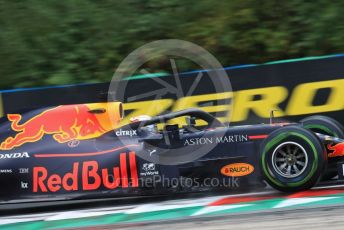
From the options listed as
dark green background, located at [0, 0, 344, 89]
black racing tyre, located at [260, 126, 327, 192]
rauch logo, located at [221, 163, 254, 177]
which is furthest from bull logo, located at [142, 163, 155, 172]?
dark green background, located at [0, 0, 344, 89]

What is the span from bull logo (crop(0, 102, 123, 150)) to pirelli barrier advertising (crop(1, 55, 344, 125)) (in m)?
2.30

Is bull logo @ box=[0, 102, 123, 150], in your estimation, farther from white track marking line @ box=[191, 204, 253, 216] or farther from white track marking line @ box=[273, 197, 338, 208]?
white track marking line @ box=[273, 197, 338, 208]

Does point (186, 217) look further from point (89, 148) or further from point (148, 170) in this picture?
point (89, 148)

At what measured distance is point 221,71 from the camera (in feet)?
33.0

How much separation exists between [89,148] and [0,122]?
4.23 feet

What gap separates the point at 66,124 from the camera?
7.38 metres

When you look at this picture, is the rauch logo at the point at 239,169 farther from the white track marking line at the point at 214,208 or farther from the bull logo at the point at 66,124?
the bull logo at the point at 66,124

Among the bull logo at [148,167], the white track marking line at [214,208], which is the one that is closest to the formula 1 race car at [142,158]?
the bull logo at [148,167]

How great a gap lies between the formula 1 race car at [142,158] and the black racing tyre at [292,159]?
0.04 feet

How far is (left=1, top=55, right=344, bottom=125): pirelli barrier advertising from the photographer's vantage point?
30.2ft

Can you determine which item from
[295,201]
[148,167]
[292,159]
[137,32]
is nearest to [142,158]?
[148,167]

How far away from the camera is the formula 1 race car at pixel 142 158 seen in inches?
263

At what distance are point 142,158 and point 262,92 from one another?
3.17 m

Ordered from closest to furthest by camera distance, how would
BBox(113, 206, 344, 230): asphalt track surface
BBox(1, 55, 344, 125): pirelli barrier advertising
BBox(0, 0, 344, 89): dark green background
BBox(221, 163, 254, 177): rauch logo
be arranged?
BBox(113, 206, 344, 230): asphalt track surface, BBox(221, 163, 254, 177): rauch logo, BBox(1, 55, 344, 125): pirelli barrier advertising, BBox(0, 0, 344, 89): dark green background
